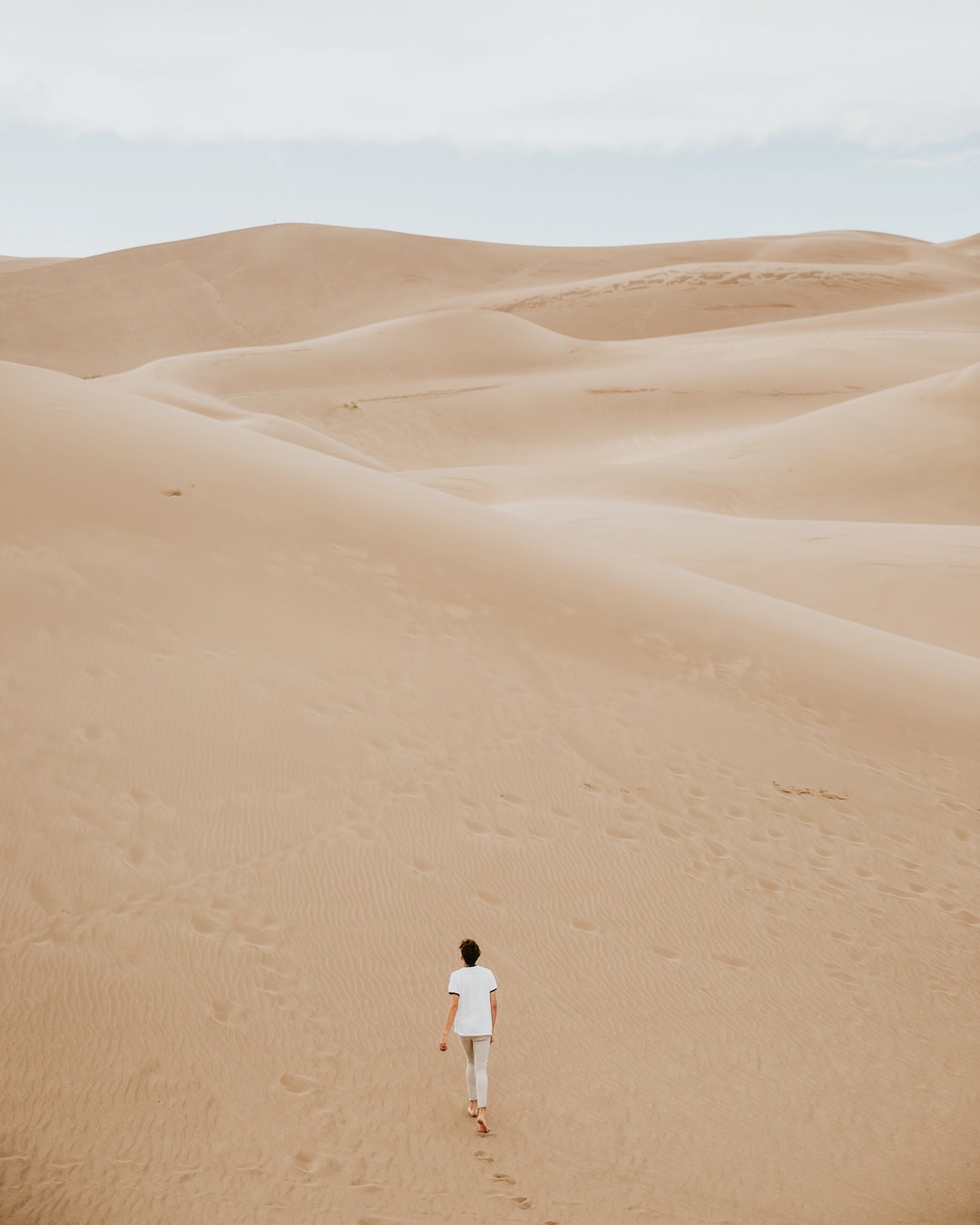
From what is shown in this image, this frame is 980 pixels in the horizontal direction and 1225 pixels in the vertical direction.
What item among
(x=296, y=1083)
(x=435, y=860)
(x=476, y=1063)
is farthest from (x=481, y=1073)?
(x=435, y=860)

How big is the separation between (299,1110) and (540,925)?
5.37 feet

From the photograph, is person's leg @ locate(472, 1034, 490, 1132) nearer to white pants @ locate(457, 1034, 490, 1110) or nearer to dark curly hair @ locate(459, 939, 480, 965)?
white pants @ locate(457, 1034, 490, 1110)

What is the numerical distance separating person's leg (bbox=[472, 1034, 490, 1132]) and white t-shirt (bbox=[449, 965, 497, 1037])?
0.04m

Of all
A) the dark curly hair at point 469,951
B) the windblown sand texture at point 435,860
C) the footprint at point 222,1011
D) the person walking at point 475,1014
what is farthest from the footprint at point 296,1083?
the dark curly hair at point 469,951

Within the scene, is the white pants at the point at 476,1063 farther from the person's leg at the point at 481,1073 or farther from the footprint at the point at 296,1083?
the footprint at the point at 296,1083

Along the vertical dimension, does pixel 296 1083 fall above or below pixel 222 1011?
below

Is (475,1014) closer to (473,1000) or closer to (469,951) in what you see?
(473,1000)

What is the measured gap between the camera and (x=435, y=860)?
5594mm

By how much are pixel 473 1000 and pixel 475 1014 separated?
0.05 m

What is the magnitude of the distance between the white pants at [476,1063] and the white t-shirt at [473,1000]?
0.10ft

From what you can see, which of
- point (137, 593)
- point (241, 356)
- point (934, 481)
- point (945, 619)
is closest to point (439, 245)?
point (241, 356)

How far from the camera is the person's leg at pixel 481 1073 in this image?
13.2ft

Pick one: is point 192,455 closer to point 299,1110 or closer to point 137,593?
point 137,593

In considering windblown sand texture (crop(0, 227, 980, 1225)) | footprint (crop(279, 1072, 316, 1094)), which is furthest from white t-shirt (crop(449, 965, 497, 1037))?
footprint (crop(279, 1072, 316, 1094))
